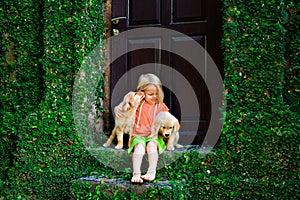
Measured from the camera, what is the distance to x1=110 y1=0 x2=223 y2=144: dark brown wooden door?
373 centimetres

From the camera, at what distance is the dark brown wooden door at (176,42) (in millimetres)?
3732

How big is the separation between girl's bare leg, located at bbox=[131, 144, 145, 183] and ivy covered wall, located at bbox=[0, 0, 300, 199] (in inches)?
5.9

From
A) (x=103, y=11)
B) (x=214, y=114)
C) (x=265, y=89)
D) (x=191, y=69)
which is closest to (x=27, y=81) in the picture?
(x=103, y=11)

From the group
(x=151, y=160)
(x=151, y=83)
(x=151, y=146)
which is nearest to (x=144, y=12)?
(x=151, y=83)

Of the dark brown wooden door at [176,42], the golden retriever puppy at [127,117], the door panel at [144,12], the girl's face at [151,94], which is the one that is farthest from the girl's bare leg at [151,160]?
the door panel at [144,12]

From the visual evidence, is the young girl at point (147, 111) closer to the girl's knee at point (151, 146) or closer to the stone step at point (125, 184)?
the girl's knee at point (151, 146)

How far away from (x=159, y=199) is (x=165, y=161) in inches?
20.4

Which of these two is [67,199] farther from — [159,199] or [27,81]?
[27,81]

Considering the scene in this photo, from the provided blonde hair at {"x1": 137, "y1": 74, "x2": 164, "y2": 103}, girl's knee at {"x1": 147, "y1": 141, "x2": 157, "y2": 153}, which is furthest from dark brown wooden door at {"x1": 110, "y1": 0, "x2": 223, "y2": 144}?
girl's knee at {"x1": 147, "y1": 141, "x2": 157, "y2": 153}

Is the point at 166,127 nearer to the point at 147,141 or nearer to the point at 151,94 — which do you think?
the point at 147,141

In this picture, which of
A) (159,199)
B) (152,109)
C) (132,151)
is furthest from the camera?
(152,109)

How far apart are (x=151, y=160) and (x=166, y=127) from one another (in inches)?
14.0

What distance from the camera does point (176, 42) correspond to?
3.87 meters

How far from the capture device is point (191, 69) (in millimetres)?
3826
